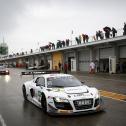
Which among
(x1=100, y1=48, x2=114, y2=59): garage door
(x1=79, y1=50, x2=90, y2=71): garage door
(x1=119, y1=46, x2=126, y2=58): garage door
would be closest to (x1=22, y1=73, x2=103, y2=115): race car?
(x1=119, y1=46, x2=126, y2=58): garage door

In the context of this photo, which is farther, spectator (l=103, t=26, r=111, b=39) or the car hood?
spectator (l=103, t=26, r=111, b=39)

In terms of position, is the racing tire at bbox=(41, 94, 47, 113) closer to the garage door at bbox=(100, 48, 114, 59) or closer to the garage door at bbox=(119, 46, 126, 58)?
the garage door at bbox=(119, 46, 126, 58)

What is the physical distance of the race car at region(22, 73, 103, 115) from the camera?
9602 millimetres

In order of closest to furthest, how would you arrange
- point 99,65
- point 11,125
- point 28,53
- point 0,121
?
point 11,125
point 0,121
point 99,65
point 28,53

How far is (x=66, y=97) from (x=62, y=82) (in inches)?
69.1

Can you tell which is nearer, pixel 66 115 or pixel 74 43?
pixel 66 115

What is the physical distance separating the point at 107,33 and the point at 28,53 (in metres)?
49.7

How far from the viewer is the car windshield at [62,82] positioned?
11.2 metres

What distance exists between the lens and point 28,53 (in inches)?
3388

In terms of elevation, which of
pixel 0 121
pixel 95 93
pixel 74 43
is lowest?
pixel 0 121

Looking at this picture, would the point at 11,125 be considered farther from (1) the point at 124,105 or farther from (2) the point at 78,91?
(1) the point at 124,105

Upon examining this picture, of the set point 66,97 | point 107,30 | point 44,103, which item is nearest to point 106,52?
point 107,30

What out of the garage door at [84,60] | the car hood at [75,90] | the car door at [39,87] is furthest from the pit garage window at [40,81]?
the garage door at [84,60]

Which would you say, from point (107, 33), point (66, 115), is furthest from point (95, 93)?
point (107, 33)
